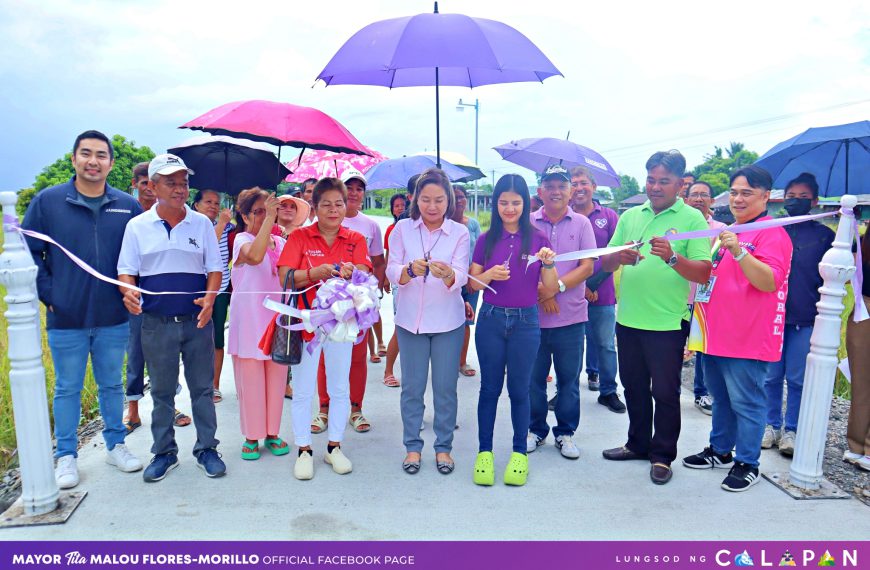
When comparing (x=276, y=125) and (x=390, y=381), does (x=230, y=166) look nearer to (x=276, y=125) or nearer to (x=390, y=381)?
(x=276, y=125)

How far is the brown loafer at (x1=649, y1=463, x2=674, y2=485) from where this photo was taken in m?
3.50

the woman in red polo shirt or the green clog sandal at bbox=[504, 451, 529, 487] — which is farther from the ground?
the woman in red polo shirt

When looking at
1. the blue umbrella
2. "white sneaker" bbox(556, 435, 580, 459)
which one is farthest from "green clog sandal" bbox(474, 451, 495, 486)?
the blue umbrella

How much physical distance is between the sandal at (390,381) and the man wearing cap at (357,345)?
0.79 meters

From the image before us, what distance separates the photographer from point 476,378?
18.6 feet

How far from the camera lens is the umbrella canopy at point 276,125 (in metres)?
3.62

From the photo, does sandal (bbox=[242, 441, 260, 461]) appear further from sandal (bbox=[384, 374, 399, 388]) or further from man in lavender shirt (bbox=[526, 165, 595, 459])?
man in lavender shirt (bbox=[526, 165, 595, 459])

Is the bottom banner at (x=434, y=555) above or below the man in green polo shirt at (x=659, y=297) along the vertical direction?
below

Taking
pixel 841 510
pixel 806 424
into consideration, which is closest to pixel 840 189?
pixel 806 424

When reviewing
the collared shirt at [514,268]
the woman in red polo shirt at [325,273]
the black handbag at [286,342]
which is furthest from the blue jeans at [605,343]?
the black handbag at [286,342]

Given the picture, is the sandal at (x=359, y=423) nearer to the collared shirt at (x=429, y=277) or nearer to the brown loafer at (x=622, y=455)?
the collared shirt at (x=429, y=277)

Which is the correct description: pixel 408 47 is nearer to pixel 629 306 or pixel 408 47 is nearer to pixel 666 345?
pixel 629 306

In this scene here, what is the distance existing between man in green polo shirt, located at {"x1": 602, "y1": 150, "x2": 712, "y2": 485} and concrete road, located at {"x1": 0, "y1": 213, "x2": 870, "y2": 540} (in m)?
0.35

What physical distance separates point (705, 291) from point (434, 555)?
2343mm
